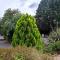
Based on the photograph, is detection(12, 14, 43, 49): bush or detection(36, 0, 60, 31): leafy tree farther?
detection(36, 0, 60, 31): leafy tree

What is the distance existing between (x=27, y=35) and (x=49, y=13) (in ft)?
84.9

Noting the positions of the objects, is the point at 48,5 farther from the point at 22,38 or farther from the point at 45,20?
the point at 22,38

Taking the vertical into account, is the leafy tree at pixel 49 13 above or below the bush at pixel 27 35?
above

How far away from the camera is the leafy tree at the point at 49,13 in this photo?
124ft

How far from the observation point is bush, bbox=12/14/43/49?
13.2m

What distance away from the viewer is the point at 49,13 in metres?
38.9

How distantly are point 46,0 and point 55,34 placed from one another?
17309 millimetres

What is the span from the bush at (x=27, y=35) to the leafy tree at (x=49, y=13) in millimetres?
23853

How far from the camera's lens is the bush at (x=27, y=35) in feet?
43.3

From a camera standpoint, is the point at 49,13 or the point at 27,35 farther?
the point at 49,13

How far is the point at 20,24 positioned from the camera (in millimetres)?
13648

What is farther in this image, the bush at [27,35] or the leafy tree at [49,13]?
the leafy tree at [49,13]

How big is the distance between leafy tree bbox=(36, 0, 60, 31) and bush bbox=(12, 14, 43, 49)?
78.3 feet

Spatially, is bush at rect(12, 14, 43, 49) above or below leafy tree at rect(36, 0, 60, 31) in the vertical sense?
below
